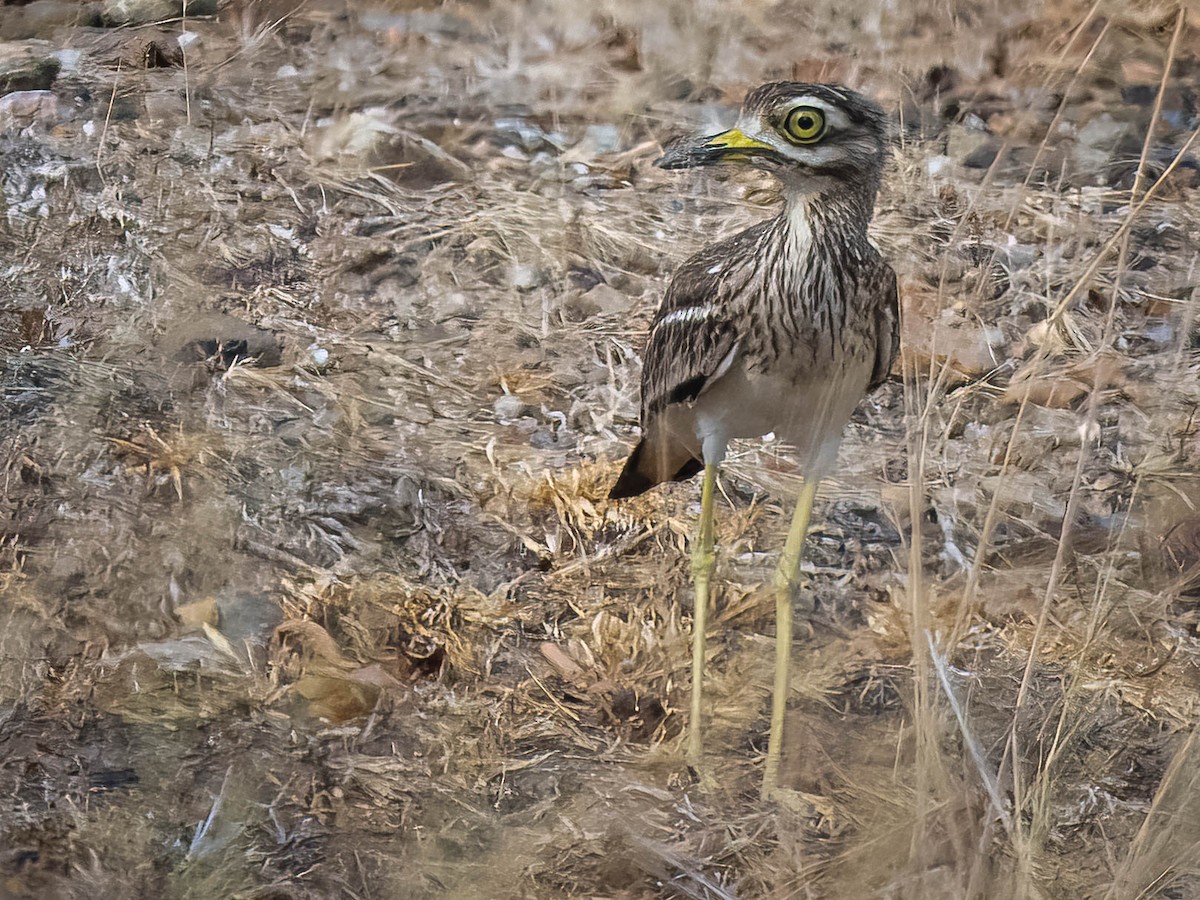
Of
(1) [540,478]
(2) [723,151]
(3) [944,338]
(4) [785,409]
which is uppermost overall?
(2) [723,151]

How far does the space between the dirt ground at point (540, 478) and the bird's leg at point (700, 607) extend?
0.05 meters

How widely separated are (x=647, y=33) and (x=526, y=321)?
1544 mm

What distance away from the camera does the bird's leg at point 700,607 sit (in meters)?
2.64

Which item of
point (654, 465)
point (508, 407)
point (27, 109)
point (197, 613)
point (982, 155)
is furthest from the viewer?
point (982, 155)

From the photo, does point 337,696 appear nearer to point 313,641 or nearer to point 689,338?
point 313,641

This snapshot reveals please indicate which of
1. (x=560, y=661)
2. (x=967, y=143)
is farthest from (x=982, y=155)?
(x=560, y=661)

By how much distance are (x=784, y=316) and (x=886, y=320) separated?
0.75ft

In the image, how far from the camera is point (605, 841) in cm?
242

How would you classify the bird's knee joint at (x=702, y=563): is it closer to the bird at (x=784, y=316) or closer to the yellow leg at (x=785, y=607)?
the bird at (x=784, y=316)

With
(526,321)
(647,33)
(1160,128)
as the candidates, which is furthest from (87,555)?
(1160,128)

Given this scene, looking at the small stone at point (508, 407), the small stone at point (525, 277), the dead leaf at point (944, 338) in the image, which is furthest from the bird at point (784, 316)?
the small stone at point (525, 277)

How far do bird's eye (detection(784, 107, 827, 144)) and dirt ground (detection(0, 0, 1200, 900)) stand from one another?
47 centimetres

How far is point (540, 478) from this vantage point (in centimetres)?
327

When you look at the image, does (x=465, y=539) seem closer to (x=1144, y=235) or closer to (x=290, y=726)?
(x=290, y=726)
